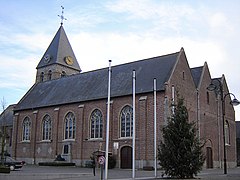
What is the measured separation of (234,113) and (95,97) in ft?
77.2

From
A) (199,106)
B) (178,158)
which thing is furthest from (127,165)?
(178,158)

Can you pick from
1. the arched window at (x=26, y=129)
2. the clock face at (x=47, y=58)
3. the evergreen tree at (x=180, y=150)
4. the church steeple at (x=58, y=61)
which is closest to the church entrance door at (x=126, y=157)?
the evergreen tree at (x=180, y=150)

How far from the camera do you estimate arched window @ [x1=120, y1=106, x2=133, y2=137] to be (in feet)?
126

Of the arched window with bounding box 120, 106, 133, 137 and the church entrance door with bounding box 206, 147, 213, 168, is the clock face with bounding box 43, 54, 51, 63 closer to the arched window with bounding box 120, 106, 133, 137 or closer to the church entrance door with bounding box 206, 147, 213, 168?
the arched window with bounding box 120, 106, 133, 137

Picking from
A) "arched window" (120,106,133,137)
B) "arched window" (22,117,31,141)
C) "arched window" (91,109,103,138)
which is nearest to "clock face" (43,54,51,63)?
"arched window" (22,117,31,141)

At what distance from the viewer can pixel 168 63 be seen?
39969 mm

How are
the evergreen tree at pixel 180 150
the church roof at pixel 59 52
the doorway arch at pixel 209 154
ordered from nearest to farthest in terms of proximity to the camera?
the evergreen tree at pixel 180 150
the doorway arch at pixel 209 154
the church roof at pixel 59 52

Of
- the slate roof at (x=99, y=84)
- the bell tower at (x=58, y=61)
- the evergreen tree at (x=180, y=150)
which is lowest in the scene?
the evergreen tree at (x=180, y=150)

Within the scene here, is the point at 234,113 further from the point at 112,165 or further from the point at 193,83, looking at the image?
the point at 112,165

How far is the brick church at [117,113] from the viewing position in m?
37.1

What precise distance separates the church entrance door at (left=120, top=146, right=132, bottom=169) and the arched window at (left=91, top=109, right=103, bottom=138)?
4417 mm

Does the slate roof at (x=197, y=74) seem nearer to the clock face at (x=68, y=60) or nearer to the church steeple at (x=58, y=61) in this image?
the church steeple at (x=58, y=61)

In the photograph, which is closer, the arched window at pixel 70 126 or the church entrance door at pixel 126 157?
the church entrance door at pixel 126 157

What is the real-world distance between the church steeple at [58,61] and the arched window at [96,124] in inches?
985
